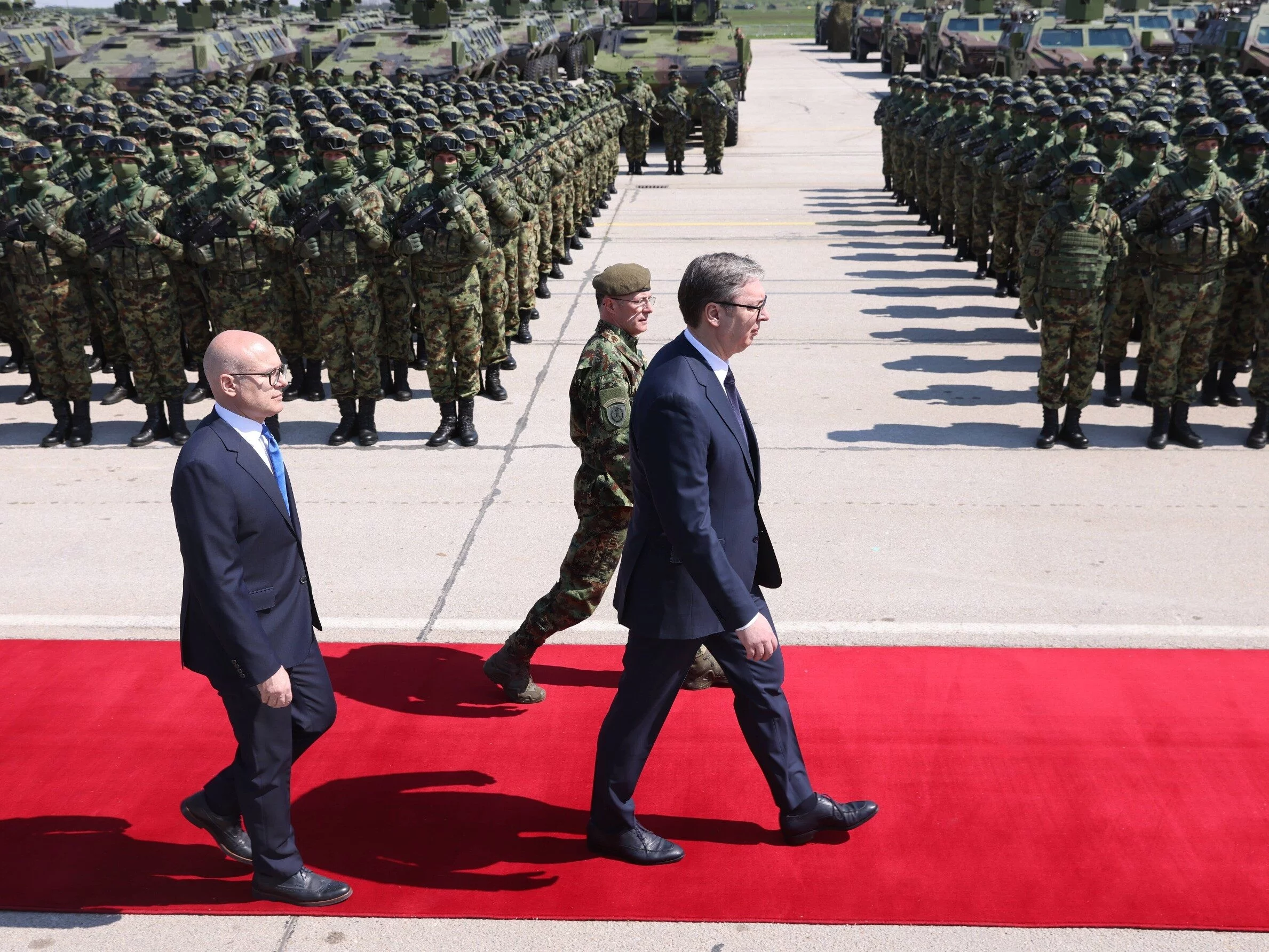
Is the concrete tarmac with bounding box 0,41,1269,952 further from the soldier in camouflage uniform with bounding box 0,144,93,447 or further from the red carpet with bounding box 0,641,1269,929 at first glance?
the soldier in camouflage uniform with bounding box 0,144,93,447

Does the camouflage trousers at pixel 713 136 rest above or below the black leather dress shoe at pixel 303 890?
above

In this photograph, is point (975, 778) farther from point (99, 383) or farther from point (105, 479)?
point (99, 383)

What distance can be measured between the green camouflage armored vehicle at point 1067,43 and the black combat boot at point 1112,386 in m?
16.1

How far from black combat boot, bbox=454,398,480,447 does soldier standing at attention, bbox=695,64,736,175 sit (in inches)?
561

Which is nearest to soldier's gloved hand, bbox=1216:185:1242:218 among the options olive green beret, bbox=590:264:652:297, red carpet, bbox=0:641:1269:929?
red carpet, bbox=0:641:1269:929

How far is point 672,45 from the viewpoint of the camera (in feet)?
80.7

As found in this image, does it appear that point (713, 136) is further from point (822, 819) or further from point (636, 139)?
point (822, 819)

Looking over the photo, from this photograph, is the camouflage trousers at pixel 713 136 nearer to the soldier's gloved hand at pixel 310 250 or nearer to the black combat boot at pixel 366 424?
the black combat boot at pixel 366 424

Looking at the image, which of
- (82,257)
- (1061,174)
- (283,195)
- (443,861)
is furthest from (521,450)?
(443,861)

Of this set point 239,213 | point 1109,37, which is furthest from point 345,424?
point 1109,37

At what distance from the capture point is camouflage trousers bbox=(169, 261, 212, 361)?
920cm

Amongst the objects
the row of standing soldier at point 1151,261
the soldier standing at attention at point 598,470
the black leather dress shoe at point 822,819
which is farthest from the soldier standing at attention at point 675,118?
the black leather dress shoe at point 822,819

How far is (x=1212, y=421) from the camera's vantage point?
8.96 m

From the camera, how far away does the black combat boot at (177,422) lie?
867cm
